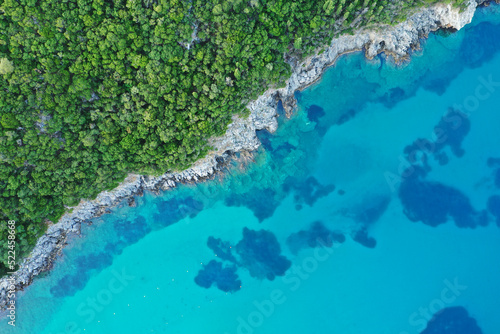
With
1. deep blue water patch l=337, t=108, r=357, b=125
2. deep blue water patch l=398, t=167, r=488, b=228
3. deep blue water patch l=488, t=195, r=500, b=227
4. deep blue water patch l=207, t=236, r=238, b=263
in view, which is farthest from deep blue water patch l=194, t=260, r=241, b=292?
deep blue water patch l=488, t=195, r=500, b=227

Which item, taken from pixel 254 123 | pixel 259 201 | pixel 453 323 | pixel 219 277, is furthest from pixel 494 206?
pixel 219 277

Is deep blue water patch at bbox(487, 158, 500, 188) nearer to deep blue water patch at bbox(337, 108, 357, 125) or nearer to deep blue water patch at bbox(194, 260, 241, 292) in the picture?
deep blue water patch at bbox(337, 108, 357, 125)

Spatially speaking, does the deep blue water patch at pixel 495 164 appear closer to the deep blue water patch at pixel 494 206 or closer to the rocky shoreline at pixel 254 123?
the deep blue water patch at pixel 494 206

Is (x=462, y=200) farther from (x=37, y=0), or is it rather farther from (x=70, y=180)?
(x=37, y=0)

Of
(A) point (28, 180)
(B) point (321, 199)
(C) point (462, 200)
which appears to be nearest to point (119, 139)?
(A) point (28, 180)

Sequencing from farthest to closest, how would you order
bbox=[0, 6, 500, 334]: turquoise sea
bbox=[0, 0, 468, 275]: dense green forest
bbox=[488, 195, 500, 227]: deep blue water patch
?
bbox=[488, 195, 500, 227]: deep blue water patch → bbox=[0, 6, 500, 334]: turquoise sea → bbox=[0, 0, 468, 275]: dense green forest
